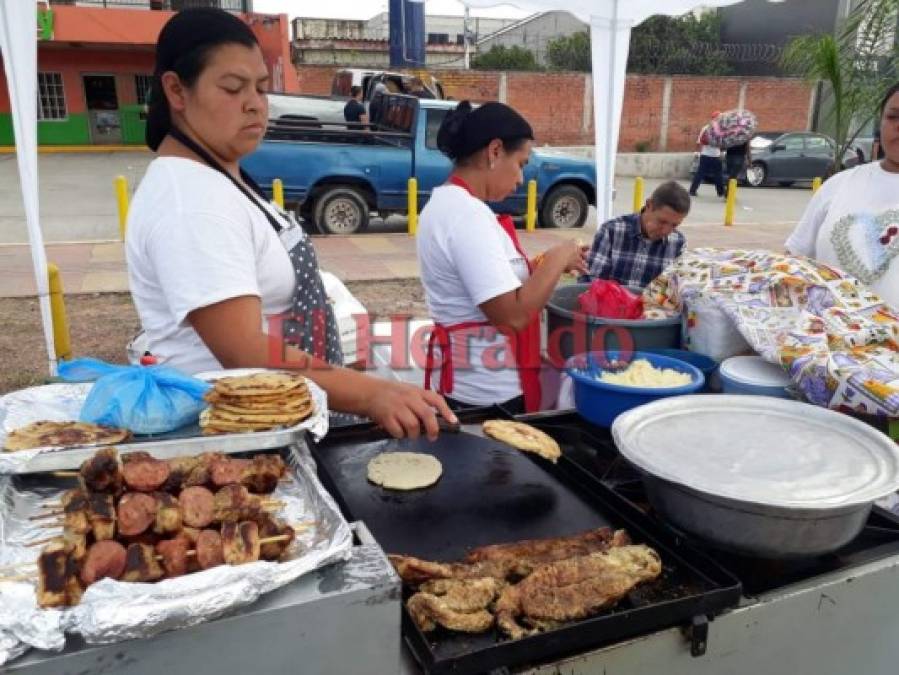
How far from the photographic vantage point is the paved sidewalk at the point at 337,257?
7.74 meters

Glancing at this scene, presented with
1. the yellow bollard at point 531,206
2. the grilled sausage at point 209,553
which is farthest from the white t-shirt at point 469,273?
the yellow bollard at point 531,206

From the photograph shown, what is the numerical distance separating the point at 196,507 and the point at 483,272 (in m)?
1.33

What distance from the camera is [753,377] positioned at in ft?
6.88

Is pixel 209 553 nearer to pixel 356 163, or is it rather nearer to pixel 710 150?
pixel 356 163

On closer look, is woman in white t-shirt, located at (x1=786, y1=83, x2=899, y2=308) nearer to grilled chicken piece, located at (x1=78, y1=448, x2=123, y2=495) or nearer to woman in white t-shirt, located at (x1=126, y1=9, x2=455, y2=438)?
woman in white t-shirt, located at (x1=126, y1=9, x2=455, y2=438)

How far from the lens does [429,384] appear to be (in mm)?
2777

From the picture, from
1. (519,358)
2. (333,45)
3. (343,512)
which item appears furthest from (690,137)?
(343,512)

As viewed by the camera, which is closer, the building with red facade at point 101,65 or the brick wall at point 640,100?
the building with red facade at point 101,65

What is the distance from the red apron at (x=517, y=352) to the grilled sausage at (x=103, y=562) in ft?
5.39

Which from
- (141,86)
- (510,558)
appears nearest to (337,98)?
(141,86)

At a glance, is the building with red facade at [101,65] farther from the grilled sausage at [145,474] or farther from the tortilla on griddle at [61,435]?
the grilled sausage at [145,474]

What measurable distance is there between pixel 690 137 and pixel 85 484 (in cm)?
2543

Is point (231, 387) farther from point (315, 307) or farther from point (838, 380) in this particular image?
point (838, 380)

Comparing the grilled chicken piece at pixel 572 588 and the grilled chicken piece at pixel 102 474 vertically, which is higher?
the grilled chicken piece at pixel 102 474
